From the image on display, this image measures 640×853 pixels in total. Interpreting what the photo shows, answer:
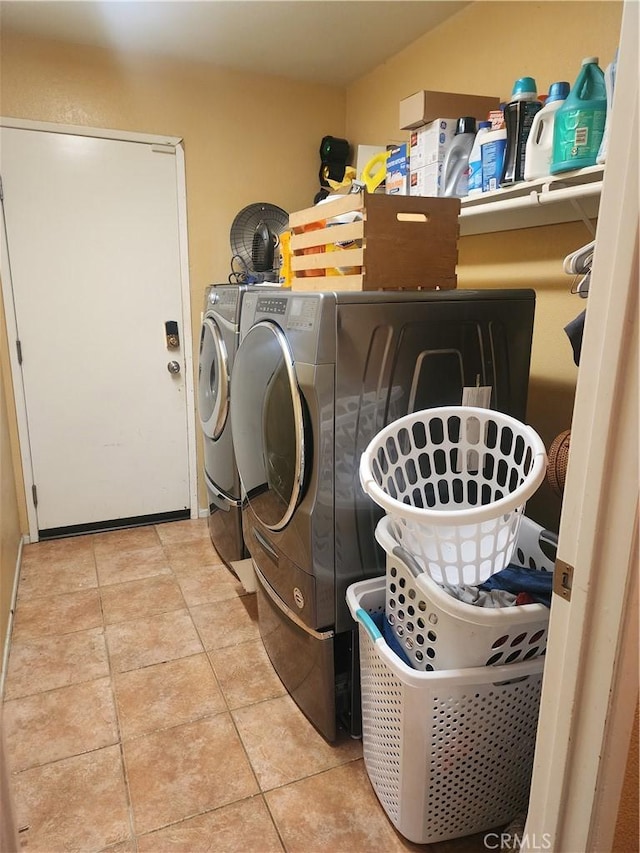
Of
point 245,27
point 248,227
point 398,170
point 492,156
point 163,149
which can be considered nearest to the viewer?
point 492,156

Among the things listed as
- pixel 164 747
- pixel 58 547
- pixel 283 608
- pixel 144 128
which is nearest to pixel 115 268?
pixel 144 128

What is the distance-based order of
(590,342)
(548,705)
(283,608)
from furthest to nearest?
(283,608) < (548,705) < (590,342)

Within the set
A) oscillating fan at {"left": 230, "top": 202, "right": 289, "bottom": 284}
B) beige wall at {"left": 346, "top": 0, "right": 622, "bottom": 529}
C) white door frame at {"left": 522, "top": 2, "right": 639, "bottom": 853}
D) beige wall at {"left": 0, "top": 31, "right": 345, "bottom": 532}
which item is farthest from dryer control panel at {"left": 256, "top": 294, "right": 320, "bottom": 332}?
beige wall at {"left": 0, "top": 31, "right": 345, "bottom": 532}

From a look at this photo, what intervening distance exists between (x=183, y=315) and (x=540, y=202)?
2057mm

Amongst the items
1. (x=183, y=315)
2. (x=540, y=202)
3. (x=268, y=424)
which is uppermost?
(x=540, y=202)

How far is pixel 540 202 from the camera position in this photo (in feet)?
5.02

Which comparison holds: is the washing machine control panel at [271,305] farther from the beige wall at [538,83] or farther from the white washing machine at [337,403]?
the beige wall at [538,83]

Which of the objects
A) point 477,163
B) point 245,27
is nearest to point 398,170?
point 477,163

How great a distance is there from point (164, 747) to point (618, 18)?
8.37ft

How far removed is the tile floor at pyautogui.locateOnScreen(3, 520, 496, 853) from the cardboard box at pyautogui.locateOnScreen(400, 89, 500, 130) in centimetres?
201

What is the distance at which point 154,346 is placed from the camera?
301 centimetres

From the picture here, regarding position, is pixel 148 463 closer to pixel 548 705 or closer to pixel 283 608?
pixel 283 608

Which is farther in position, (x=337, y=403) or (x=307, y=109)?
(x=307, y=109)

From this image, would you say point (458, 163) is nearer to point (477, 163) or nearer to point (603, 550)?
point (477, 163)
